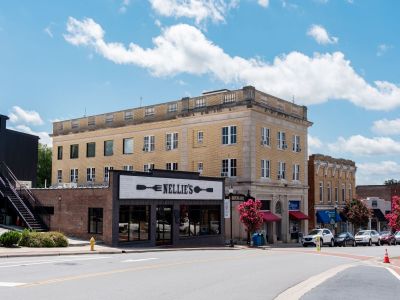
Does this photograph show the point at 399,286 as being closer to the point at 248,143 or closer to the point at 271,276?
the point at 271,276

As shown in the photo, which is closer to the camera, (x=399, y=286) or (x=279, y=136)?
(x=399, y=286)

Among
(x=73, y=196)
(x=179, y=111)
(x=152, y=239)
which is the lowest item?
(x=152, y=239)

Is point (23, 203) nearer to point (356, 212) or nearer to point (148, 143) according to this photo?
point (148, 143)

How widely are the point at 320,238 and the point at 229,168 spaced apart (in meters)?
10.2

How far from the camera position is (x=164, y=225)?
37.8 metres

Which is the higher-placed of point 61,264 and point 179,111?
point 179,111

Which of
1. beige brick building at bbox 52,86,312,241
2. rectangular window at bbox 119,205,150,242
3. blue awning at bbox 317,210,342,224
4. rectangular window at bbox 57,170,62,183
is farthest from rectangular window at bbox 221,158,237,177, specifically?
rectangular window at bbox 57,170,62,183

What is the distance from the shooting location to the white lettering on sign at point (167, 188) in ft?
113

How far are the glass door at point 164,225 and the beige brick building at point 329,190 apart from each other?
24.4 metres

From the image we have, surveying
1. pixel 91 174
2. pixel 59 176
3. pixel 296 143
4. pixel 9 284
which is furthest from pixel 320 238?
pixel 9 284

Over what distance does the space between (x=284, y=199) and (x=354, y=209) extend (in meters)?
15.3

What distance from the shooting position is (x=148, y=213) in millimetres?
36344

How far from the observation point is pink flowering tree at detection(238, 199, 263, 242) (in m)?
Result: 41.3

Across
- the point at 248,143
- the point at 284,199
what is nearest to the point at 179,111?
the point at 248,143
